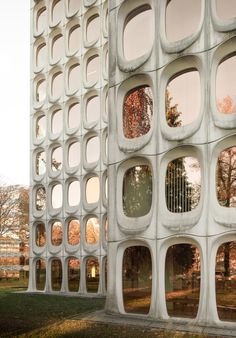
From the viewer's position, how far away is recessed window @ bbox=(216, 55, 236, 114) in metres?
16.9

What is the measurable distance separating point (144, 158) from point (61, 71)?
20.3 metres

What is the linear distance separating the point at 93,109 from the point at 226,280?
67.7 feet

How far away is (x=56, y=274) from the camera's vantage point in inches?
1423

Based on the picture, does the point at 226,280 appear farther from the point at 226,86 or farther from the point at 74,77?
the point at 74,77

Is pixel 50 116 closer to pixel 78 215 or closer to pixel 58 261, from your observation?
pixel 78 215

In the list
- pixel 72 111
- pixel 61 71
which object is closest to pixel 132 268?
pixel 72 111

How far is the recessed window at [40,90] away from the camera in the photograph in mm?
39281

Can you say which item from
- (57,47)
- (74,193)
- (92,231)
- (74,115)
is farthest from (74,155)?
(57,47)

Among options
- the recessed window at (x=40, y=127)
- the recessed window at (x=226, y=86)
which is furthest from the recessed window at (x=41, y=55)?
the recessed window at (x=226, y=86)

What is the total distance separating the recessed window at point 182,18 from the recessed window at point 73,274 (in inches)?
774

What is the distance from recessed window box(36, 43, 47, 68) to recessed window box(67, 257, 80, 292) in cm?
1477

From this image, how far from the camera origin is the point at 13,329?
16250 mm

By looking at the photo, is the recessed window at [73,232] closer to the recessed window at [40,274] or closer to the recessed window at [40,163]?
the recessed window at [40,274]

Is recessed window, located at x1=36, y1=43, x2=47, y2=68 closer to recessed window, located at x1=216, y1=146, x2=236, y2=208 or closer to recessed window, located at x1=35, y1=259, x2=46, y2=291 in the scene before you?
recessed window, located at x1=35, y1=259, x2=46, y2=291
